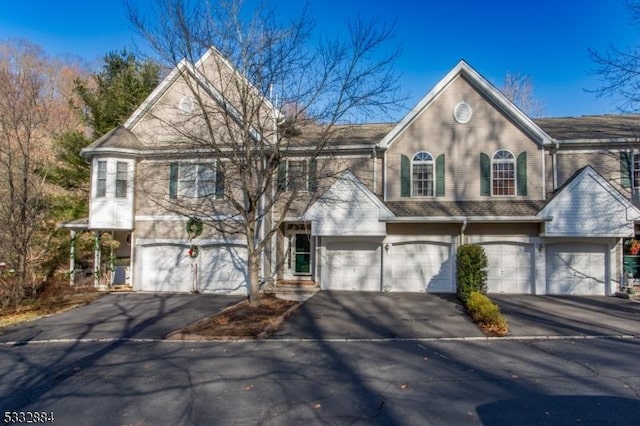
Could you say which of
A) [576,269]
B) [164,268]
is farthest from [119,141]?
[576,269]

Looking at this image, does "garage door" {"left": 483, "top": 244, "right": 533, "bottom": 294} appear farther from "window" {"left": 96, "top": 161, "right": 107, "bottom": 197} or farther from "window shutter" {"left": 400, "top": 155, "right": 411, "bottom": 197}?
"window" {"left": 96, "top": 161, "right": 107, "bottom": 197}

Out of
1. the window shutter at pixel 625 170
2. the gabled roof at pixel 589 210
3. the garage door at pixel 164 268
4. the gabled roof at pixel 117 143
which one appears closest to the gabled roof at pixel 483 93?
the gabled roof at pixel 589 210

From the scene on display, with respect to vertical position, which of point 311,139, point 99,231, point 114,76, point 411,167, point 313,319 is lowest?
point 313,319

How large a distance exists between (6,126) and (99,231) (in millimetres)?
5655

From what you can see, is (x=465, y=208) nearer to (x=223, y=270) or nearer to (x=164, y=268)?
(x=223, y=270)

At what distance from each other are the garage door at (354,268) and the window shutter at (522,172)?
19.6 feet

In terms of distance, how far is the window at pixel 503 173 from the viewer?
1722 centimetres

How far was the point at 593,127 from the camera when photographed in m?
18.4

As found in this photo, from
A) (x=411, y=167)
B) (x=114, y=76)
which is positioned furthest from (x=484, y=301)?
(x=114, y=76)

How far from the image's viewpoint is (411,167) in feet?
58.3

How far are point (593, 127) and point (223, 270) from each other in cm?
1655

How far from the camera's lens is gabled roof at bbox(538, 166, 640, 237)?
15.3 meters

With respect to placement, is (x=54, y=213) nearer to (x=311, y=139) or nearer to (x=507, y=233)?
(x=311, y=139)

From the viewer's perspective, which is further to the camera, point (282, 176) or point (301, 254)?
point (301, 254)
